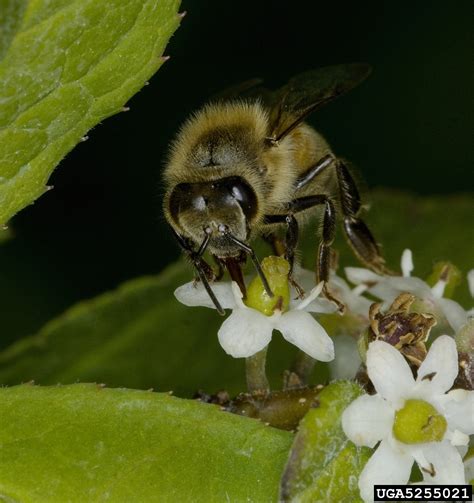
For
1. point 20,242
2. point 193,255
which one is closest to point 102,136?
point 20,242

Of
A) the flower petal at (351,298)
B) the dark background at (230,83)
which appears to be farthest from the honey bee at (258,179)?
the dark background at (230,83)

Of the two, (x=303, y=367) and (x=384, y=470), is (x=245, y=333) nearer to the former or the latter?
(x=303, y=367)

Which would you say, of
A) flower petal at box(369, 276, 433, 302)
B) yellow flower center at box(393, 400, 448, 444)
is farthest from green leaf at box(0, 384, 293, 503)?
flower petal at box(369, 276, 433, 302)

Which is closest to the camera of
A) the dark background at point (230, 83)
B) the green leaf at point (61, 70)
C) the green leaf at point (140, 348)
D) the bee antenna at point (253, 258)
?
the green leaf at point (61, 70)

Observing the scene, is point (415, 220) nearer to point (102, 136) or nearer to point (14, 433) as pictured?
point (102, 136)

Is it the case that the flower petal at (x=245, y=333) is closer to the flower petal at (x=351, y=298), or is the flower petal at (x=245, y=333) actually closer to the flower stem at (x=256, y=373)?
the flower stem at (x=256, y=373)

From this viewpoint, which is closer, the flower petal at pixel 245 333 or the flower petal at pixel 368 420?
the flower petal at pixel 368 420

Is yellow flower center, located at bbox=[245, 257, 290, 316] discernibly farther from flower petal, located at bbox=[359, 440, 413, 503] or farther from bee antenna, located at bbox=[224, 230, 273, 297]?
flower petal, located at bbox=[359, 440, 413, 503]
